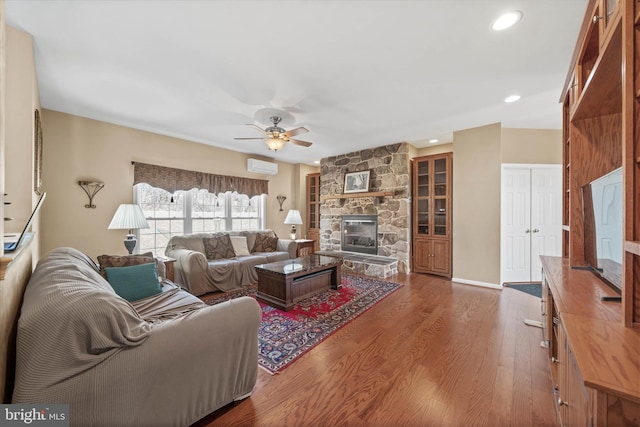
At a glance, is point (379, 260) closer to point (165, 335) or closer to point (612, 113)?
point (612, 113)

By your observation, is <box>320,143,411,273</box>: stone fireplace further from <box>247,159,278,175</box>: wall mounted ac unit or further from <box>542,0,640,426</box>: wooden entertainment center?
<box>542,0,640,426</box>: wooden entertainment center

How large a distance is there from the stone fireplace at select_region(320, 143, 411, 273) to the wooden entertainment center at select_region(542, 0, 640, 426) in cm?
300

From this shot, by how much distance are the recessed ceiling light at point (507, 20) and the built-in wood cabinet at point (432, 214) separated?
121 inches

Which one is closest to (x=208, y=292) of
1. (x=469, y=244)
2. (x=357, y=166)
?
(x=357, y=166)

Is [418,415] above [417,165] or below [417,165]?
below

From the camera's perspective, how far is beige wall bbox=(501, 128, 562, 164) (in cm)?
436

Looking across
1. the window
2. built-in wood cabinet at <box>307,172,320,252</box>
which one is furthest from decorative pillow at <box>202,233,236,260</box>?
built-in wood cabinet at <box>307,172,320,252</box>

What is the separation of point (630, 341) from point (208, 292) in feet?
13.1

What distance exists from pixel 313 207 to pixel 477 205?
415cm

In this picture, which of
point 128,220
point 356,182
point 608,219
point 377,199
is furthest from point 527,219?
point 128,220

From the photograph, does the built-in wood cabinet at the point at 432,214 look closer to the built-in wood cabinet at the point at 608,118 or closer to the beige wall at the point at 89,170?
the built-in wood cabinet at the point at 608,118

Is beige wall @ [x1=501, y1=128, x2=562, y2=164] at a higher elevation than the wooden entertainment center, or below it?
higher

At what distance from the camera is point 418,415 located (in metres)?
1.49

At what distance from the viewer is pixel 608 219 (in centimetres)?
150
